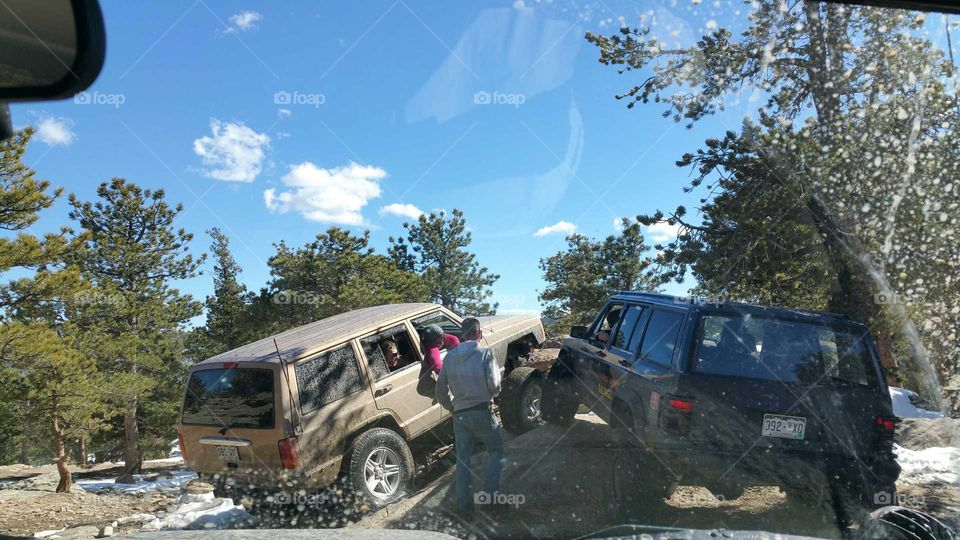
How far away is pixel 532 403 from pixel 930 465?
5.00 metres

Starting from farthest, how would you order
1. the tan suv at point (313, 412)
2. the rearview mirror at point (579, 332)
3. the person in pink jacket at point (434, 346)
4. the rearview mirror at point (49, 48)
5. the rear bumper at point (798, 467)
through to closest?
1. the rearview mirror at point (579, 332)
2. the person in pink jacket at point (434, 346)
3. the tan suv at point (313, 412)
4. the rear bumper at point (798, 467)
5. the rearview mirror at point (49, 48)

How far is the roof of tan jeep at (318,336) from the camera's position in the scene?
219 inches

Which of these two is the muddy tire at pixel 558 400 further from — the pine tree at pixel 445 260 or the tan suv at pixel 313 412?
the pine tree at pixel 445 260

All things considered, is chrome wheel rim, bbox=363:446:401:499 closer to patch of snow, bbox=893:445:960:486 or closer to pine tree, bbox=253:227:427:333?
patch of snow, bbox=893:445:960:486

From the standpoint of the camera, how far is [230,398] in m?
5.52

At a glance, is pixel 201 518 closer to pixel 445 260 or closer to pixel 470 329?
pixel 470 329

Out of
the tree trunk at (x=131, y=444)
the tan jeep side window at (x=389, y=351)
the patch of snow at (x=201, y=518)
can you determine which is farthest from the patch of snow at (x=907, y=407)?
the tree trunk at (x=131, y=444)

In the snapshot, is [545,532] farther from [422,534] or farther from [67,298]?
[67,298]

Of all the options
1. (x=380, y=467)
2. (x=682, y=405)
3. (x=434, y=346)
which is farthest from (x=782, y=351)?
(x=380, y=467)

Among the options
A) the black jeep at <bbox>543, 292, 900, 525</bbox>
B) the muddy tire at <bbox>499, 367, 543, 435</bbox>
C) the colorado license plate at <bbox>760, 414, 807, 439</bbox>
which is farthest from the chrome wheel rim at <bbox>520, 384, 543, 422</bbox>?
the colorado license plate at <bbox>760, 414, 807, 439</bbox>

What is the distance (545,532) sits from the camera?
4.68 metres

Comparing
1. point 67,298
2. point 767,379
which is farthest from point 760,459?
point 67,298

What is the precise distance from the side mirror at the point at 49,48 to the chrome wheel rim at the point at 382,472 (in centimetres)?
451

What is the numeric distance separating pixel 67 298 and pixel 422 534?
54.7 feet
